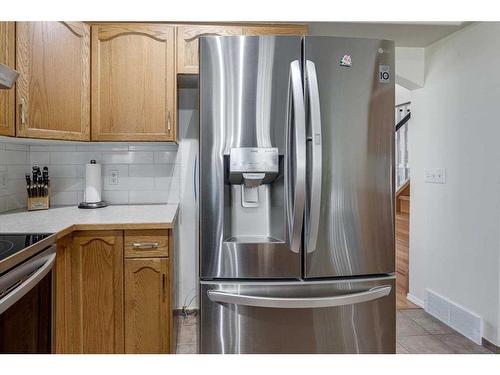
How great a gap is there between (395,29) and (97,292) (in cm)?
244

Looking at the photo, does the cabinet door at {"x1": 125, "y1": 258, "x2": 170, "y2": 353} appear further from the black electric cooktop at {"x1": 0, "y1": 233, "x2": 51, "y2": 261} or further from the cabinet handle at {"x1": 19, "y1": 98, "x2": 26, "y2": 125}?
the cabinet handle at {"x1": 19, "y1": 98, "x2": 26, "y2": 125}

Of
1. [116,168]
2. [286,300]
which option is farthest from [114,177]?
[286,300]

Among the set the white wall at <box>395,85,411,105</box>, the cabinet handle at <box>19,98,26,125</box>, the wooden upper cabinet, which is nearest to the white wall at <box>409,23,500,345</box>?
the white wall at <box>395,85,411,105</box>

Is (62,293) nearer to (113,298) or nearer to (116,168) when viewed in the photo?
(113,298)

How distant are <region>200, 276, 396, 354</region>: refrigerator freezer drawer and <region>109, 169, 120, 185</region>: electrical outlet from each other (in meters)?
1.28

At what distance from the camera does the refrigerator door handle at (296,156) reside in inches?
60.9

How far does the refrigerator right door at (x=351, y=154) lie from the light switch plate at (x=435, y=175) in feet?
3.96

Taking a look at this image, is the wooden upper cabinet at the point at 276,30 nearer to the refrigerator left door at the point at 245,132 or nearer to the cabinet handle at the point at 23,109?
the refrigerator left door at the point at 245,132

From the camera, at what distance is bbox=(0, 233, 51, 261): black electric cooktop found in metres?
1.22

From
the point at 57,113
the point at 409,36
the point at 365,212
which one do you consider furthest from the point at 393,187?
the point at 57,113

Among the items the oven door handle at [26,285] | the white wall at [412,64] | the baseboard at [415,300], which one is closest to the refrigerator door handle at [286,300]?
the oven door handle at [26,285]

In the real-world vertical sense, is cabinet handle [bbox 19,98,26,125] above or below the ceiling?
below

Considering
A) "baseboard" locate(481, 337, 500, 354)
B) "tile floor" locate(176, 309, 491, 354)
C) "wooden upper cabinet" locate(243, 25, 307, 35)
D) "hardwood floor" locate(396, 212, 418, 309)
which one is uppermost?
"wooden upper cabinet" locate(243, 25, 307, 35)

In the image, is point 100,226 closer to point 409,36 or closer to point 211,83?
point 211,83
